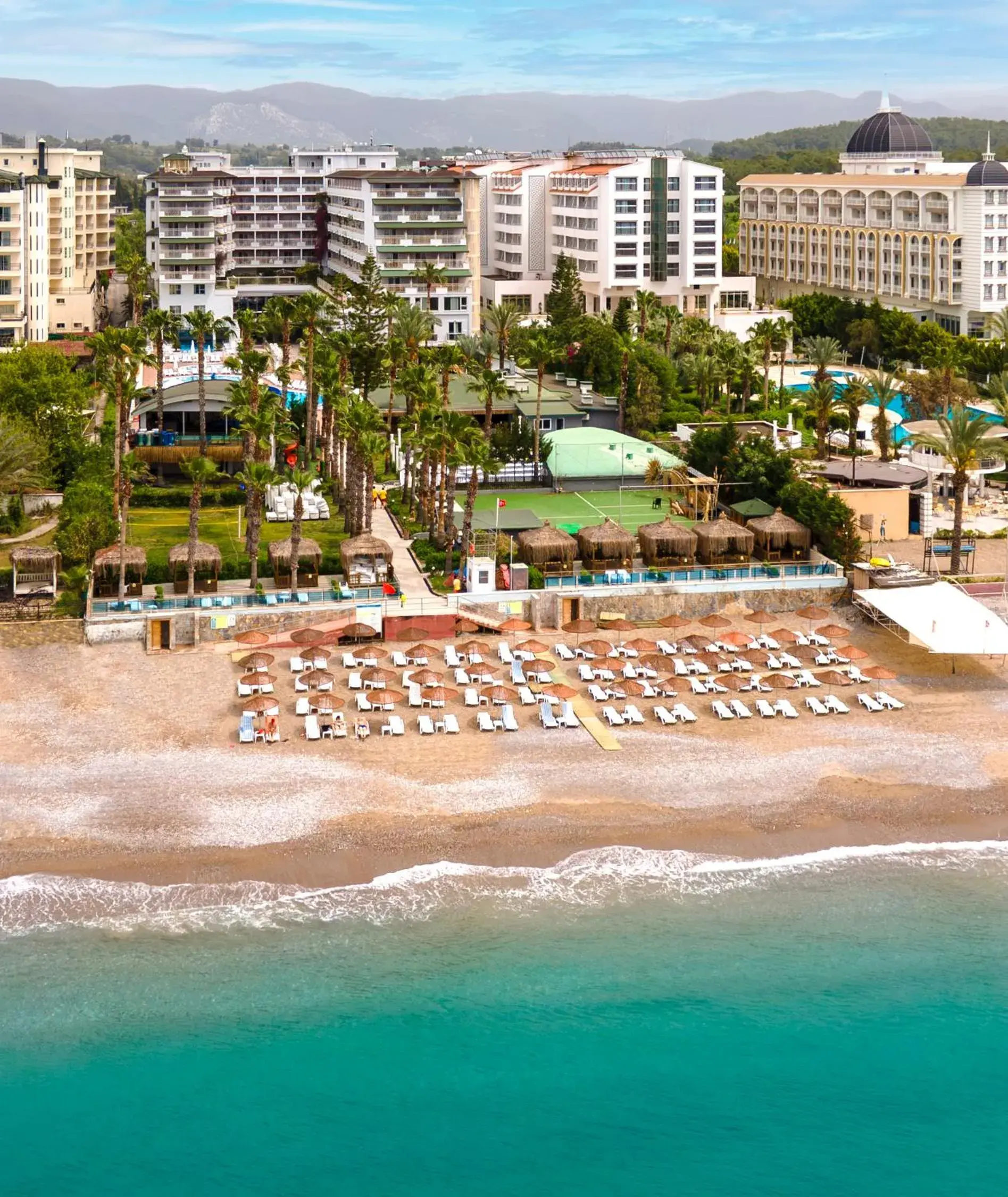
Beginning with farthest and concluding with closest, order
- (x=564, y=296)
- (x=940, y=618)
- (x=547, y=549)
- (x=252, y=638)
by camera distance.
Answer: (x=564, y=296) → (x=547, y=549) → (x=252, y=638) → (x=940, y=618)

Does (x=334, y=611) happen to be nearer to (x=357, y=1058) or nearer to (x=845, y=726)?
(x=845, y=726)

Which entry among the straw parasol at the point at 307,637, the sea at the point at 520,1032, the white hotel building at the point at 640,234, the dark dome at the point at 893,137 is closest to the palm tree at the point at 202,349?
the straw parasol at the point at 307,637

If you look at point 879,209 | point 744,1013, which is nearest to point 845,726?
point 744,1013

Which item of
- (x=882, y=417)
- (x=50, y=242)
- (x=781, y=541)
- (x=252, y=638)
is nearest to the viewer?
(x=252, y=638)

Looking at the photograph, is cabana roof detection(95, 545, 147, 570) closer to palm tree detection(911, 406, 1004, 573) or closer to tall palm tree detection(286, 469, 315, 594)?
tall palm tree detection(286, 469, 315, 594)

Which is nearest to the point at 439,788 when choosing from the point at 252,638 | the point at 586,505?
the point at 252,638

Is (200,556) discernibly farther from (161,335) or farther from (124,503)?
(161,335)
